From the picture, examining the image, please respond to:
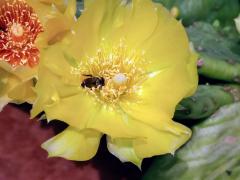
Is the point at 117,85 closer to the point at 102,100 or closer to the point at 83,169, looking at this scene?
the point at 102,100

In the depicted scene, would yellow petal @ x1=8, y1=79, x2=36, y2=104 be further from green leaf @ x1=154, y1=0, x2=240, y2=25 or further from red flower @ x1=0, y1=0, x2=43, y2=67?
green leaf @ x1=154, y1=0, x2=240, y2=25

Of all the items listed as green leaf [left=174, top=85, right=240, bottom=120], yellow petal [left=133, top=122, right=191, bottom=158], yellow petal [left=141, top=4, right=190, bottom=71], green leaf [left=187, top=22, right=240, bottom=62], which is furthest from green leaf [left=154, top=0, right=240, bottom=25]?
yellow petal [left=133, top=122, right=191, bottom=158]

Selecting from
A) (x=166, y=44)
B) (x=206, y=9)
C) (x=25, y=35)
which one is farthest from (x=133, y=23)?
(x=206, y=9)

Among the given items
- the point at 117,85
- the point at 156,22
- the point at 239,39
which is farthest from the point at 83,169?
the point at 239,39

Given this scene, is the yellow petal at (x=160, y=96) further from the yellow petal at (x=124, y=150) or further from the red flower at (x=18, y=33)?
the red flower at (x=18, y=33)

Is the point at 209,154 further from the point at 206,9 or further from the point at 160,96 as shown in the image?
the point at 206,9

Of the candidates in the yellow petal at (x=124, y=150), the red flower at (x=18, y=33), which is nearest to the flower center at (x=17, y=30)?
the red flower at (x=18, y=33)

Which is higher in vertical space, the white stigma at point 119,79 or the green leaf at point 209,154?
the white stigma at point 119,79
